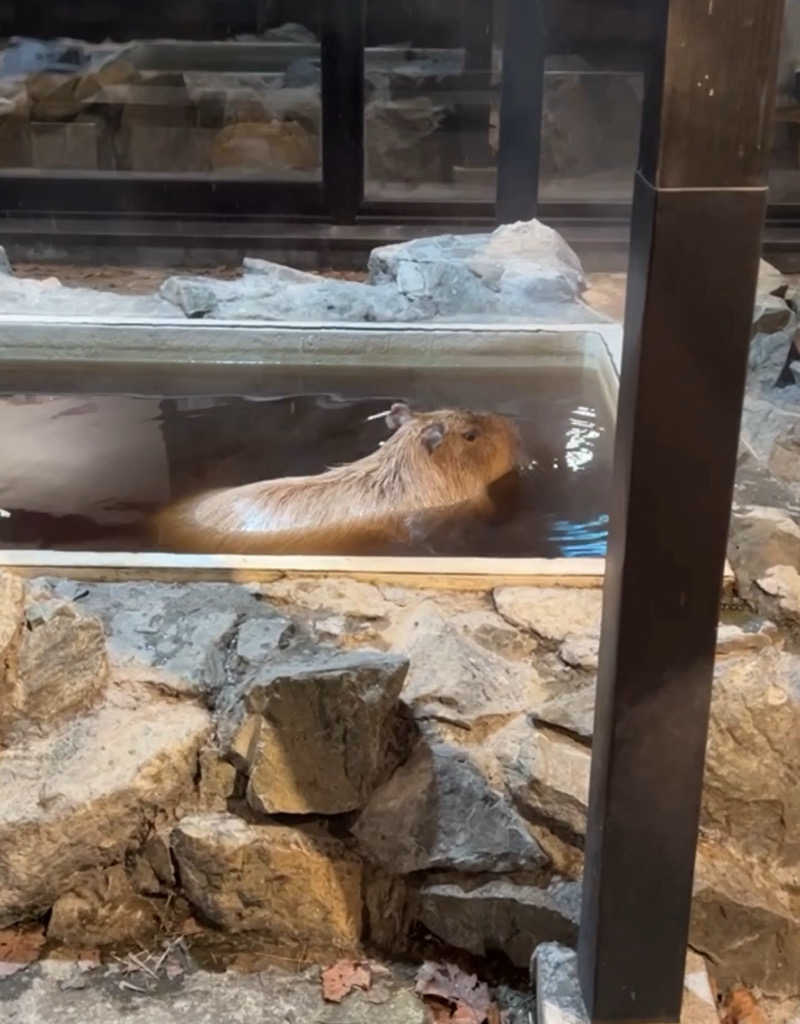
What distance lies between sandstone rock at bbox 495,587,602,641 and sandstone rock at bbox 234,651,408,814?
0.55m

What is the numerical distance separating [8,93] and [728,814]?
6184 millimetres

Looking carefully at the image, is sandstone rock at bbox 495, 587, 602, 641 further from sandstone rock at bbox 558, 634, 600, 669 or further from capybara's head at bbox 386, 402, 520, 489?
capybara's head at bbox 386, 402, 520, 489

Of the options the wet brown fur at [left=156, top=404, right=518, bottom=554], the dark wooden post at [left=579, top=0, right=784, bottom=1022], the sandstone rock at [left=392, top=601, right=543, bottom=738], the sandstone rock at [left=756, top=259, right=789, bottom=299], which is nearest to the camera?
the dark wooden post at [left=579, top=0, right=784, bottom=1022]

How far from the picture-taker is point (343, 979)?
2.33 meters

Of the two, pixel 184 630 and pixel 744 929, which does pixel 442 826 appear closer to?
pixel 744 929

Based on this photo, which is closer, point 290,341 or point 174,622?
point 174,622

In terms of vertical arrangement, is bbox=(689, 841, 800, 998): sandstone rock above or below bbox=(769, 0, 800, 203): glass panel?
below

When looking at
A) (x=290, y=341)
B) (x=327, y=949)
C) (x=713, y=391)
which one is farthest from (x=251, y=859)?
(x=290, y=341)

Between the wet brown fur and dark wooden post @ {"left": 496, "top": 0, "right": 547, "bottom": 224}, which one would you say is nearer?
the wet brown fur

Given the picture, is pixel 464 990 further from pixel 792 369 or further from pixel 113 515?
pixel 792 369

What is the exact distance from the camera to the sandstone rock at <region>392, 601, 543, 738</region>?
2582 mm

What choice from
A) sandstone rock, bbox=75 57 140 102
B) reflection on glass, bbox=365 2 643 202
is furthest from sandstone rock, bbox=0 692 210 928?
sandstone rock, bbox=75 57 140 102

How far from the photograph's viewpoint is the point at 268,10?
6730 millimetres

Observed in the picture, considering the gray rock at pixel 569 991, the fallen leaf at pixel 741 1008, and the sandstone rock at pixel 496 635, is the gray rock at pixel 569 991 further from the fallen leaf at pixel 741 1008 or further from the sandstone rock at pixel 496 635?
the sandstone rock at pixel 496 635
